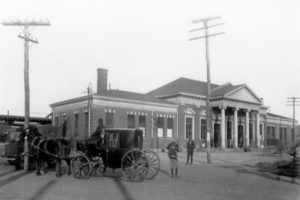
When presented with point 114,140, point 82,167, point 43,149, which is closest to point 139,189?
point 114,140

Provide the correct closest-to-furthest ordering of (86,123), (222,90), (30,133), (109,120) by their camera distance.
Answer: (30,133)
(109,120)
(86,123)
(222,90)

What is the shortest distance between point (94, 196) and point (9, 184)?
3910 millimetres

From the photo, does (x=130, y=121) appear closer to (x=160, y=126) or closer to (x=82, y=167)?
(x=160, y=126)

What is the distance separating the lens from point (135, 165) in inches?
539

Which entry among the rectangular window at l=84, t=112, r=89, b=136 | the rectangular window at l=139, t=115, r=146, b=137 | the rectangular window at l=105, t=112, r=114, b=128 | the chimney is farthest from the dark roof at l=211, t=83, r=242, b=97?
the rectangular window at l=84, t=112, r=89, b=136

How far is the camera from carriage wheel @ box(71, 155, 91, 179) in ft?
46.3

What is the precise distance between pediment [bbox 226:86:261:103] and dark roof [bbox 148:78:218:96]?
3.35 metres

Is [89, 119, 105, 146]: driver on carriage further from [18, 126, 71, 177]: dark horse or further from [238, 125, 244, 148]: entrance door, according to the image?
[238, 125, 244, 148]: entrance door

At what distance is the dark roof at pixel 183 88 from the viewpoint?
146ft

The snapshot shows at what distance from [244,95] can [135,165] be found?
36140 mm

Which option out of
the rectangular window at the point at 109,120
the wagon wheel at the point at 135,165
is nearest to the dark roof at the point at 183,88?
the rectangular window at the point at 109,120

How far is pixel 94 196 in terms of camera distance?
10.2m

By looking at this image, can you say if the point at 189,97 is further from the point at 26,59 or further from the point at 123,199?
the point at 123,199

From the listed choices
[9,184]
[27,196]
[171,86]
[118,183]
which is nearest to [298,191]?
[118,183]
